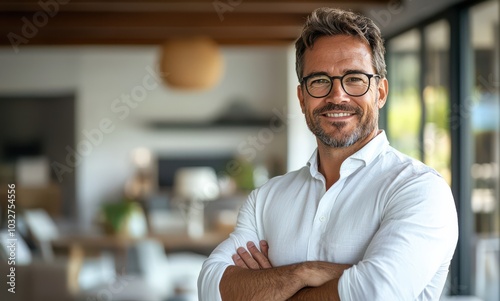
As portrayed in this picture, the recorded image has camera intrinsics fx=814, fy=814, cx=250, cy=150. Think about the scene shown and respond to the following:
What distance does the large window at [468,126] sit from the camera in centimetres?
448

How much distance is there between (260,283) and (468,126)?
320 cm

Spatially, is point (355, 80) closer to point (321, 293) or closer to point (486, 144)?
point (321, 293)

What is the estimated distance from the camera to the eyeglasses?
182 centimetres

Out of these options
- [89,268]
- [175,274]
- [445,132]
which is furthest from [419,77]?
[89,268]

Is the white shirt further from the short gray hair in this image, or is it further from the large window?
the large window

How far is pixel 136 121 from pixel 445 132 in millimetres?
7887

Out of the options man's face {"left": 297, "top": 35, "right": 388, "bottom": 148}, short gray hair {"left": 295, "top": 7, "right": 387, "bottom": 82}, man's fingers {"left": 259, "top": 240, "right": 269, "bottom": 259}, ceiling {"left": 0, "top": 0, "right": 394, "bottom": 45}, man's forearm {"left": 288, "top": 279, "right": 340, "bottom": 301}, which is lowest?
man's forearm {"left": 288, "top": 279, "right": 340, "bottom": 301}

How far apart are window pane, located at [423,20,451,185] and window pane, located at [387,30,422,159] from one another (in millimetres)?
197

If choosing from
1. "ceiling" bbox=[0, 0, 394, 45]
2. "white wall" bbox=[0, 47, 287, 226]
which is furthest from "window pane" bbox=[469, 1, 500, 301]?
"white wall" bbox=[0, 47, 287, 226]

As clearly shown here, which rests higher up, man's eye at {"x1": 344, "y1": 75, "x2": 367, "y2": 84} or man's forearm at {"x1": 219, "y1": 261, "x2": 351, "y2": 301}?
man's eye at {"x1": 344, "y1": 75, "x2": 367, "y2": 84}

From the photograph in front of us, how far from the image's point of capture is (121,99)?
40.4 feet

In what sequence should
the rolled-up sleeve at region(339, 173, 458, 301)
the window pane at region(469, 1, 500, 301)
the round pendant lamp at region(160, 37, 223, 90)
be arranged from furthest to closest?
the round pendant lamp at region(160, 37, 223, 90), the window pane at region(469, 1, 500, 301), the rolled-up sleeve at region(339, 173, 458, 301)

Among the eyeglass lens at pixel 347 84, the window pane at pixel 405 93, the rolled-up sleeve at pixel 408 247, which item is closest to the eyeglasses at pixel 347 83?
the eyeglass lens at pixel 347 84

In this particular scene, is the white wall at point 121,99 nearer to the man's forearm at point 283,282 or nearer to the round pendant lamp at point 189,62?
the round pendant lamp at point 189,62
